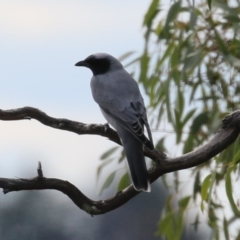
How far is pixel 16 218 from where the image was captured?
16.2 metres

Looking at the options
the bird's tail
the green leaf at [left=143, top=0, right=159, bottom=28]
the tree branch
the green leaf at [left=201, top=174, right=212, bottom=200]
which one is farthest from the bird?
the green leaf at [left=201, top=174, right=212, bottom=200]

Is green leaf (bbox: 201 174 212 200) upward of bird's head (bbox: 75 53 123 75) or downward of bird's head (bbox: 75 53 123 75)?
downward

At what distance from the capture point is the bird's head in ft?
13.8

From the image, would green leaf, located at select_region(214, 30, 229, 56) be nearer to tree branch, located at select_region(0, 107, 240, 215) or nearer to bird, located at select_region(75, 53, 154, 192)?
bird, located at select_region(75, 53, 154, 192)

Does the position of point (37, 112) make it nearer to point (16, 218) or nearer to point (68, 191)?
point (68, 191)

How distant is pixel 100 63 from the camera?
4.25 metres

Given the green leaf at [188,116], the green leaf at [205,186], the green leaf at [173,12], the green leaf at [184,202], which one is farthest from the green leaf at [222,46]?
the green leaf at [184,202]

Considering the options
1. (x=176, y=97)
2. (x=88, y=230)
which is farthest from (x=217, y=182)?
(x=88, y=230)

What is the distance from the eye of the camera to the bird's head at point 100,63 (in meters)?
4.21

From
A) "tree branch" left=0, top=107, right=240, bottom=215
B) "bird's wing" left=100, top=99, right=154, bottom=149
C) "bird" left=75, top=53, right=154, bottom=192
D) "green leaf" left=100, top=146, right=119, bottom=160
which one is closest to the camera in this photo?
"tree branch" left=0, top=107, right=240, bottom=215

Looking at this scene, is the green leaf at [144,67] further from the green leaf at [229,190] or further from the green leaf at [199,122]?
the green leaf at [229,190]

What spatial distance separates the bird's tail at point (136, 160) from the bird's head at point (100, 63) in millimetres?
737

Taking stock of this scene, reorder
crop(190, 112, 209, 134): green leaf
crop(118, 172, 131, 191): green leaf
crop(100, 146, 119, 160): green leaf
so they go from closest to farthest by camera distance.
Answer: crop(190, 112, 209, 134): green leaf → crop(118, 172, 131, 191): green leaf → crop(100, 146, 119, 160): green leaf

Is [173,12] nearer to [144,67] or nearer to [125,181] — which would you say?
[144,67]
